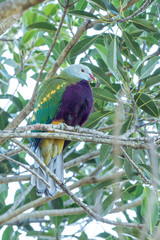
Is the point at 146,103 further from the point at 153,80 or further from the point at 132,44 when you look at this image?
the point at 132,44

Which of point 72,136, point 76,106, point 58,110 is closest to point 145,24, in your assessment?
point 76,106

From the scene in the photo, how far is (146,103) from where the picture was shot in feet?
9.23

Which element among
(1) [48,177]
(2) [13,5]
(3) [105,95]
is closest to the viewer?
(2) [13,5]

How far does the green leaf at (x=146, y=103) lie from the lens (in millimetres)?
2761

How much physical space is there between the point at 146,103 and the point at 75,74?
1.10 metres

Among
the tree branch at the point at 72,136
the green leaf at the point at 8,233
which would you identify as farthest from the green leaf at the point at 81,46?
the green leaf at the point at 8,233

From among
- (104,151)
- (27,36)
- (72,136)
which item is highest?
(27,36)

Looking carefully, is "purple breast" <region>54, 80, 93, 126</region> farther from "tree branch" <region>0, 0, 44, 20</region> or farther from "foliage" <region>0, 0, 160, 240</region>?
"tree branch" <region>0, 0, 44, 20</region>

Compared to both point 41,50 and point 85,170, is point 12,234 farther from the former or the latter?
point 41,50

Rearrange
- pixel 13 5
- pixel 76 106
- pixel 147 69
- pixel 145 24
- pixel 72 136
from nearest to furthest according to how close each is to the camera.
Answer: pixel 13 5
pixel 72 136
pixel 147 69
pixel 145 24
pixel 76 106

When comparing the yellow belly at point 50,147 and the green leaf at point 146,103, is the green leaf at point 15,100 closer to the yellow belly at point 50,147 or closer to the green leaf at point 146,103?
the yellow belly at point 50,147

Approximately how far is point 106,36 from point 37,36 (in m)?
1.08

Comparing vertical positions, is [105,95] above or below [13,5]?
above

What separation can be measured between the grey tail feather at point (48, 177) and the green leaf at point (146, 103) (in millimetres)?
943
